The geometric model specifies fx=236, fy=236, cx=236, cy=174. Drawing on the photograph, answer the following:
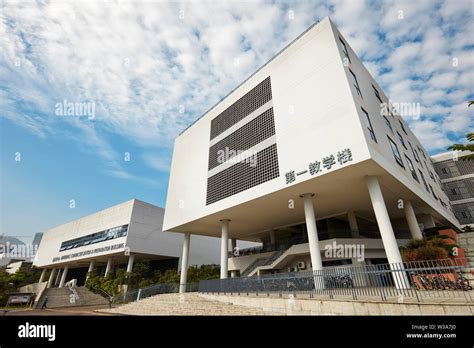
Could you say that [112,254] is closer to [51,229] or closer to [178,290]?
[178,290]

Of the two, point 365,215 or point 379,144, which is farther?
point 365,215

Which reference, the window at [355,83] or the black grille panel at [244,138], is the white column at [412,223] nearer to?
the window at [355,83]

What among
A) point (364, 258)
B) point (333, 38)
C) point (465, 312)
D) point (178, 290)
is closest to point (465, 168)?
point (364, 258)

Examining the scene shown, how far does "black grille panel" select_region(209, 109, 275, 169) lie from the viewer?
18.4 metres

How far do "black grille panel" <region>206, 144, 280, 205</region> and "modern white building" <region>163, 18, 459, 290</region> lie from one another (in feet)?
0.29

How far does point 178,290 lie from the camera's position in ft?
74.5

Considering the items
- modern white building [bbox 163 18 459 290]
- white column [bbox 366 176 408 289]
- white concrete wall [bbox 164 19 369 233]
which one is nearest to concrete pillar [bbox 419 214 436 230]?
modern white building [bbox 163 18 459 290]

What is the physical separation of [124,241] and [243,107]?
27654 mm

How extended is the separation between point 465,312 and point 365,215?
1819 centimetres

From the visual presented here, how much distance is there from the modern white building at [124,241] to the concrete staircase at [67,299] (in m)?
4.47

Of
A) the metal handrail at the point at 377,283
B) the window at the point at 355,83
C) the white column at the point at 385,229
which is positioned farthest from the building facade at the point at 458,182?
the white column at the point at 385,229

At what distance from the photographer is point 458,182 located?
3650 cm

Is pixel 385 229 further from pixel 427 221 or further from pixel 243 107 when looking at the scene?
pixel 427 221

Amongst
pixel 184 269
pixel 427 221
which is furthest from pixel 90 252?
pixel 427 221
